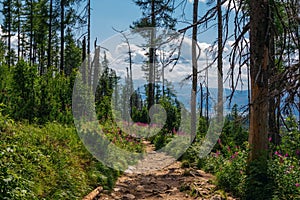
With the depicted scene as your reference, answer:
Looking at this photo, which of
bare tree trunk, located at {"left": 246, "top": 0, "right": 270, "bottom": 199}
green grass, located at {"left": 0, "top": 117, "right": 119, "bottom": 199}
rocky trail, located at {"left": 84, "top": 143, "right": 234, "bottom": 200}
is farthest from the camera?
rocky trail, located at {"left": 84, "top": 143, "right": 234, "bottom": 200}

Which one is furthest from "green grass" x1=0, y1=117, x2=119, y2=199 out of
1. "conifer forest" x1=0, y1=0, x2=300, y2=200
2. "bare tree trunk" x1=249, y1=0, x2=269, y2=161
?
"bare tree trunk" x1=249, y1=0, x2=269, y2=161

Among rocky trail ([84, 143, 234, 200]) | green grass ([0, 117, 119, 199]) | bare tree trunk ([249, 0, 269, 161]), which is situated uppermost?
bare tree trunk ([249, 0, 269, 161])

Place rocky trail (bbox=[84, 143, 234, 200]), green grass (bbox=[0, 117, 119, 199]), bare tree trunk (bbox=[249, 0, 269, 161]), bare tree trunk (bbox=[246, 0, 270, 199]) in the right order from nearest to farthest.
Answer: green grass (bbox=[0, 117, 119, 199])
bare tree trunk (bbox=[246, 0, 270, 199])
bare tree trunk (bbox=[249, 0, 269, 161])
rocky trail (bbox=[84, 143, 234, 200])

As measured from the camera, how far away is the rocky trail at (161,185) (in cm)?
615

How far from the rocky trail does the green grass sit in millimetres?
273

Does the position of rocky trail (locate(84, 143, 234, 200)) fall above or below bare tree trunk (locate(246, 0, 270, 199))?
below

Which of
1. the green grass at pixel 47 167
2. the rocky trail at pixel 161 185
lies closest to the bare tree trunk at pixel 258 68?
the rocky trail at pixel 161 185

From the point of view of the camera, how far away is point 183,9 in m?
5.39

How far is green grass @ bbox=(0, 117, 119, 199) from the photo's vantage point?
3609mm

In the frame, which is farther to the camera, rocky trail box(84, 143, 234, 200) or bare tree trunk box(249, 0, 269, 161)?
rocky trail box(84, 143, 234, 200)

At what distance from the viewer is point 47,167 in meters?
4.94

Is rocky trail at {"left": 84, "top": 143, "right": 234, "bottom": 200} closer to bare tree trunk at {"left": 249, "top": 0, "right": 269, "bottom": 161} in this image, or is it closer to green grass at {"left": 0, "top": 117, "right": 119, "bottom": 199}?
green grass at {"left": 0, "top": 117, "right": 119, "bottom": 199}

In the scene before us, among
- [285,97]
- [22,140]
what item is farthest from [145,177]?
[285,97]

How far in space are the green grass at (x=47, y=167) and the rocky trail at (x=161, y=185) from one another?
0.27m
